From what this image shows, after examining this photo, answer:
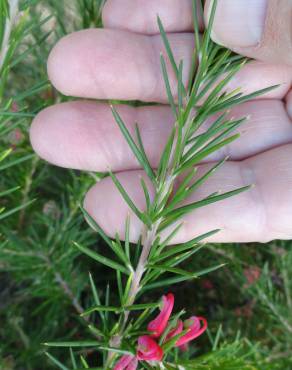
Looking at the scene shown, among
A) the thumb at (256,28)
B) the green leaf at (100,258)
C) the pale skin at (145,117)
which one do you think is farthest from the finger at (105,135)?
the green leaf at (100,258)

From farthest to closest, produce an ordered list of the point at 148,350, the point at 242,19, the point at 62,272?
the point at 62,272, the point at 242,19, the point at 148,350

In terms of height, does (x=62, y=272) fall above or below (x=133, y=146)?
below

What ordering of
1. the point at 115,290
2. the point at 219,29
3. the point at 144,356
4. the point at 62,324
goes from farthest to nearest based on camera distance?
the point at 115,290, the point at 62,324, the point at 219,29, the point at 144,356

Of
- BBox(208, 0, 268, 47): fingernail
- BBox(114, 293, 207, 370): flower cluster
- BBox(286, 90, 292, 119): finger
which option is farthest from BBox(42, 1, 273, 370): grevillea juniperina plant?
BBox(286, 90, 292, 119): finger

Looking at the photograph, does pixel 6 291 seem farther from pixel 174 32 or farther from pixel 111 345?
pixel 174 32

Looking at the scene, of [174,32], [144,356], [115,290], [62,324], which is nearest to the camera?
[144,356]

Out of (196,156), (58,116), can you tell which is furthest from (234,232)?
(58,116)

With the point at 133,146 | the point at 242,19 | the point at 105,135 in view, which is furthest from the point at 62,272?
the point at 242,19

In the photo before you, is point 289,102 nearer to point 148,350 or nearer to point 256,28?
point 256,28
